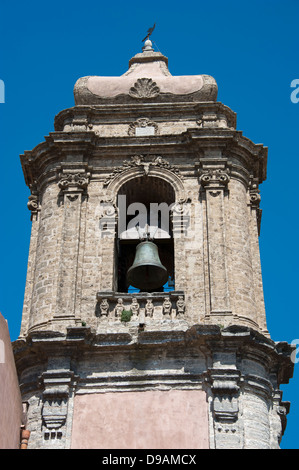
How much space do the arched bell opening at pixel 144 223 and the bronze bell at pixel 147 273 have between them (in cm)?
17

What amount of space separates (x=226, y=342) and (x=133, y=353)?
57.0 inches

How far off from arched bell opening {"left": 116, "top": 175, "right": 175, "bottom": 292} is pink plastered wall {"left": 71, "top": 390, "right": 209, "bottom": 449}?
2.81 m

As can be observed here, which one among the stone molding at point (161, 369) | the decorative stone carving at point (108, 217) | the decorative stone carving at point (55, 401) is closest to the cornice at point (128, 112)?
the decorative stone carving at point (108, 217)

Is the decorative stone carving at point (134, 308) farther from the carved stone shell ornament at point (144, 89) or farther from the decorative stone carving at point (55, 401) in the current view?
the carved stone shell ornament at point (144, 89)

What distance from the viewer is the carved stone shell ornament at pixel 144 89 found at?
19.0 meters

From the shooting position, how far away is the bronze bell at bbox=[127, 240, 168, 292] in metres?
16.4

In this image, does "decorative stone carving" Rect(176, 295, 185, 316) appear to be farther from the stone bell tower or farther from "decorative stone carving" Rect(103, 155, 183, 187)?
"decorative stone carving" Rect(103, 155, 183, 187)

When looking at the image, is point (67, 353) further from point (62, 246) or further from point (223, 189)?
point (223, 189)

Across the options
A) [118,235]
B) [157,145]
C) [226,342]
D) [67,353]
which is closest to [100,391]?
[67,353]

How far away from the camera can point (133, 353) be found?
14758 mm

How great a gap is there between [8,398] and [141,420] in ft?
6.88

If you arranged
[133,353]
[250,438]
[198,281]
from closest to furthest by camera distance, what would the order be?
[250,438], [133,353], [198,281]

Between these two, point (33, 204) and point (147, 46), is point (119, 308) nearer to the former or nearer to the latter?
point (33, 204)

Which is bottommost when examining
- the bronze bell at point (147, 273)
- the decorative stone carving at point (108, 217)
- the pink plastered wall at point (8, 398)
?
the pink plastered wall at point (8, 398)
